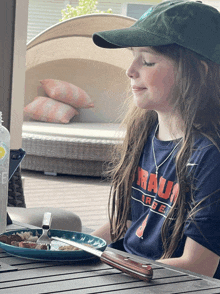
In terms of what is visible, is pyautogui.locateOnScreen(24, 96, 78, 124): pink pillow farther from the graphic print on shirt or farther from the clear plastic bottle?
the clear plastic bottle

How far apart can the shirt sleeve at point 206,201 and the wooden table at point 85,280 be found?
0.77ft

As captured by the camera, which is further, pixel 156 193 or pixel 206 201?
pixel 156 193

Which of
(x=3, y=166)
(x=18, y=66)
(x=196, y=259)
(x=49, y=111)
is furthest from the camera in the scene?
(x=49, y=111)

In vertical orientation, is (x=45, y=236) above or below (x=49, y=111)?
above

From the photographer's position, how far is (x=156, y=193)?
133 cm

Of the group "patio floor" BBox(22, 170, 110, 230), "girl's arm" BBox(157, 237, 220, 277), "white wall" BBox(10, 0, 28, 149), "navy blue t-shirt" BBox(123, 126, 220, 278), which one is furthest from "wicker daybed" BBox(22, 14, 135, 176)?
"girl's arm" BBox(157, 237, 220, 277)

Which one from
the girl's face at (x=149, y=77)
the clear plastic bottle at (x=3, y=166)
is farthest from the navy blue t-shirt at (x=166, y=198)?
the clear plastic bottle at (x=3, y=166)

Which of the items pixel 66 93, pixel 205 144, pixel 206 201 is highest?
pixel 205 144

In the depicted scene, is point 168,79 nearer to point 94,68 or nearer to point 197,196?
point 197,196

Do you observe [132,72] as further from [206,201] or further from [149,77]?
[206,201]

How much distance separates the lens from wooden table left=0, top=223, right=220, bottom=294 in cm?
81

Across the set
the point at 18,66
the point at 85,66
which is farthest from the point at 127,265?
the point at 85,66

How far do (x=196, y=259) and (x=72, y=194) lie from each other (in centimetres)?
321

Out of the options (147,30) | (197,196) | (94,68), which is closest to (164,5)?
(147,30)
